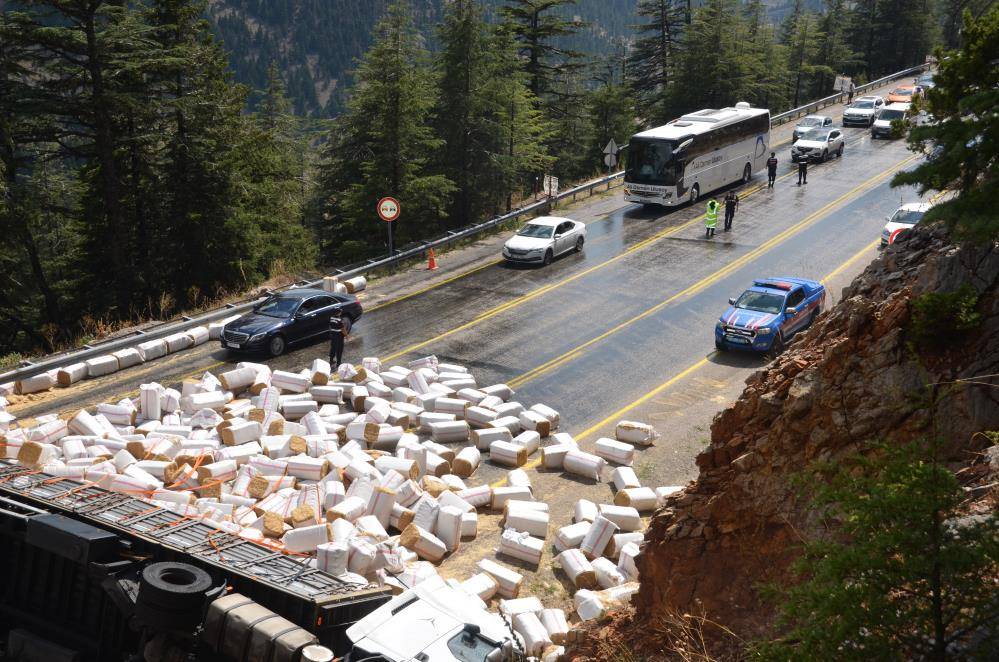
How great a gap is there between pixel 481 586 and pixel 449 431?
608cm

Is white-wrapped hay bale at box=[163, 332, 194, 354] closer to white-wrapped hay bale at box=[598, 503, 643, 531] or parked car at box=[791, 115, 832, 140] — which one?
white-wrapped hay bale at box=[598, 503, 643, 531]

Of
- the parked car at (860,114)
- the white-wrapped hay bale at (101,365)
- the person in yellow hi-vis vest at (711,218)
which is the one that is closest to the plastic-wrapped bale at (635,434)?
the white-wrapped hay bale at (101,365)

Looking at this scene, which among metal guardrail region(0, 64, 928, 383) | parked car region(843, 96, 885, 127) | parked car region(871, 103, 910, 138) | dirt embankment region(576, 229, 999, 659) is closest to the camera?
dirt embankment region(576, 229, 999, 659)

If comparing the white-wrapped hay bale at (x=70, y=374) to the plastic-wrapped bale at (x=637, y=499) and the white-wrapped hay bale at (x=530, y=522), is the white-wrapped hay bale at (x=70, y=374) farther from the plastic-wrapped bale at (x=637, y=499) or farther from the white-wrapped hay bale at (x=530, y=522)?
the plastic-wrapped bale at (x=637, y=499)

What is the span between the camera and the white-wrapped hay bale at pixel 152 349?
22.9 m

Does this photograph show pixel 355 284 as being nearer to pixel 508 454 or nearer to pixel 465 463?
pixel 508 454

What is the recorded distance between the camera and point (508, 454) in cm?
1759

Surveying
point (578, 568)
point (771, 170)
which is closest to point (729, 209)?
point (771, 170)

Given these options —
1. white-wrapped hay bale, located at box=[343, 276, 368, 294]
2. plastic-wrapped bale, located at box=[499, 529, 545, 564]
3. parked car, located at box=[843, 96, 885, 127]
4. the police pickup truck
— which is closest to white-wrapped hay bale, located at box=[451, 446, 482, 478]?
plastic-wrapped bale, located at box=[499, 529, 545, 564]

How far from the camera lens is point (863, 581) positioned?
18.0 feet

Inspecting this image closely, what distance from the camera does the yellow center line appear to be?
73.9 feet

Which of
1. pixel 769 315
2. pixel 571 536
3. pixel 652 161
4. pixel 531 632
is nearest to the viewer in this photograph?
pixel 531 632

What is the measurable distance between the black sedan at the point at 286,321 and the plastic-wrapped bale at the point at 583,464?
30.6 ft

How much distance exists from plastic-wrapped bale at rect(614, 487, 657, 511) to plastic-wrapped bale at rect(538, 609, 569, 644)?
153 inches
